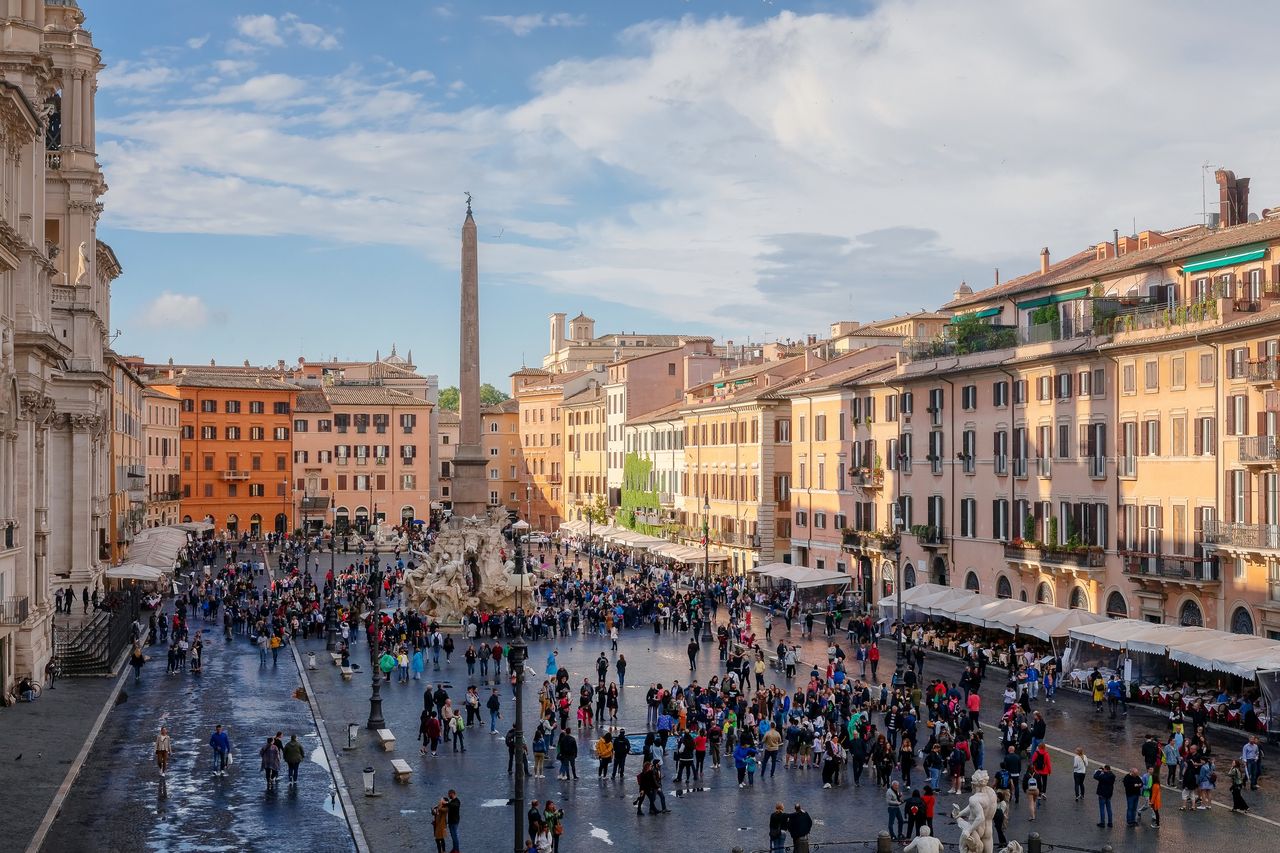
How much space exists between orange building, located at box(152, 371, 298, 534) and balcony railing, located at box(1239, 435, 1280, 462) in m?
80.3

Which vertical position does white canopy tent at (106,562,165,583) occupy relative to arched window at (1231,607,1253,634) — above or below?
above

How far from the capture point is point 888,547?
195 feet

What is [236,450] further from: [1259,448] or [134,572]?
[1259,448]

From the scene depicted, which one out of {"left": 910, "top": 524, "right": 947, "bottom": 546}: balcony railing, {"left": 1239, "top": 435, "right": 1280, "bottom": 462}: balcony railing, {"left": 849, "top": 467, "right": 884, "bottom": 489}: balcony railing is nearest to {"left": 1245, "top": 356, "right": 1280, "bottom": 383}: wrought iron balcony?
{"left": 1239, "top": 435, "right": 1280, "bottom": 462}: balcony railing

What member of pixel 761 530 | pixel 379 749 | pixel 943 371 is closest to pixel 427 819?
pixel 379 749

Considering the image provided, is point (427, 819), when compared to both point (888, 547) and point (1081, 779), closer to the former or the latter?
point (1081, 779)

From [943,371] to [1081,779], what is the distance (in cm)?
2983

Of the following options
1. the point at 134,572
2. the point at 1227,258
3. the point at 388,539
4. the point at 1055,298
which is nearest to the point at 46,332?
the point at 134,572

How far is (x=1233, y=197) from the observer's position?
158 feet

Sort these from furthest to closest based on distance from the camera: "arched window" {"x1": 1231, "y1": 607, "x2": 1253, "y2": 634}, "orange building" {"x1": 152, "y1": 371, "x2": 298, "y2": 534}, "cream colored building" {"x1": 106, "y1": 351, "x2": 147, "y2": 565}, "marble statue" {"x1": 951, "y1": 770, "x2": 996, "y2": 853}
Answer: "orange building" {"x1": 152, "y1": 371, "x2": 298, "y2": 534} < "cream colored building" {"x1": 106, "y1": 351, "x2": 147, "y2": 565} < "arched window" {"x1": 1231, "y1": 607, "x2": 1253, "y2": 634} < "marble statue" {"x1": 951, "y1": 770, "x2": 996, "y2": 853}

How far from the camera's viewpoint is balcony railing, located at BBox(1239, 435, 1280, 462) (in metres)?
36.8

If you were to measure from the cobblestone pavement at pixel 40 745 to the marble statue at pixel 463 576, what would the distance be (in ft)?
51.6

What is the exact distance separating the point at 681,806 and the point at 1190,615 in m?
21.1

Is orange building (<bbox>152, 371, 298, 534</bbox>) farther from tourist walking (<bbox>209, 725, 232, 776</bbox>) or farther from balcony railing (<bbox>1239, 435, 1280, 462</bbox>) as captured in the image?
balcony railing (<bbox>1239, 435, 1280, 462</bbox>)
